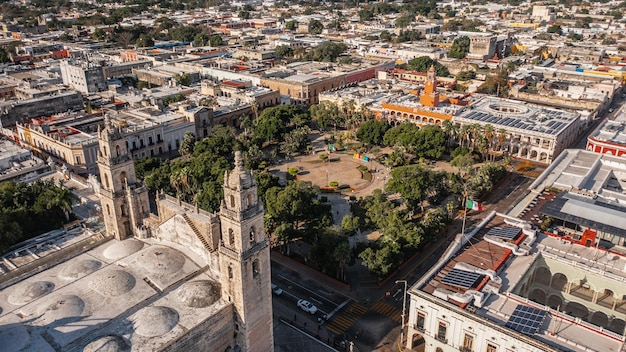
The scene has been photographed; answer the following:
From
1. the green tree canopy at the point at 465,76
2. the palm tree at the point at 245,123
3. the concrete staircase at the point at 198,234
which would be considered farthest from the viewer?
the green tree canopy at the point at 465,76

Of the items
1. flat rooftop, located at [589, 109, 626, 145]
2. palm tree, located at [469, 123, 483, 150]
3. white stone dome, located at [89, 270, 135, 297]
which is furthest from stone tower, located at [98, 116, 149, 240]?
flat rooftop, located at [589, 109, 626, 145]

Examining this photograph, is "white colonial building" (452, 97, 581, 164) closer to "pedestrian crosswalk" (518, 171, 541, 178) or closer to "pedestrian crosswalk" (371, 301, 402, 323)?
"pedestrian crosswalk" (518, 171, 541, 178)

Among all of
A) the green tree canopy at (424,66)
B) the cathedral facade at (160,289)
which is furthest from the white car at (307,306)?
the green tree canopy at (424,66)

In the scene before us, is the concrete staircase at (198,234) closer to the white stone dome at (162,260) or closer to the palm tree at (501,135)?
the white stone dome at (162,260)

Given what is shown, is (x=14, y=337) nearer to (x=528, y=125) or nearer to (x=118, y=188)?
(x=118, y=188)

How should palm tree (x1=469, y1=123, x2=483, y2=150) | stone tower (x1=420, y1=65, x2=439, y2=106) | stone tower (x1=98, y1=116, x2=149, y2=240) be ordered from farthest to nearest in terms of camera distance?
stone tower (x1=420, y1=65, x2=439, y2=106) → palm tree (x1=469, y1=123, x2=483, y2=150) → stone tower (x1=98, y1=116, x2=149, y2=240)

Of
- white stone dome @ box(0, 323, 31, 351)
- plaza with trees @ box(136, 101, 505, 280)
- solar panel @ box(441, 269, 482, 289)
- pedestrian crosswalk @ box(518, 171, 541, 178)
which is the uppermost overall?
white stone dome @ box(0, 323, 31, 351)

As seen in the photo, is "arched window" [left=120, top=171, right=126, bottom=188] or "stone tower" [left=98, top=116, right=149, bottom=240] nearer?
"stone tower" [left=98, top=116, right=149, bottom=240]

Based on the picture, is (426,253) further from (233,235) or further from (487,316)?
(233,235)
